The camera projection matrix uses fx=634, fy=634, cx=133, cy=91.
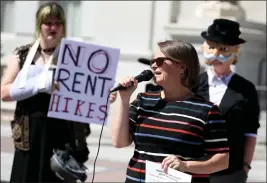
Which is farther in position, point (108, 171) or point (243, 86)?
point (108, 171)

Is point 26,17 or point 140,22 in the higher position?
point 140,22

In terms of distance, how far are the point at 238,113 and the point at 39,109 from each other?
5.32ft

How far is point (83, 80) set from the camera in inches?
195

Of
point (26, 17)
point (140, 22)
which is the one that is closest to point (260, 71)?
point (140, 22)

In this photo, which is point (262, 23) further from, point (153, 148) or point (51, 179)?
point (153, 148)

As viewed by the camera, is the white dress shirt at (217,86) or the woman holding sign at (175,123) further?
the white dress shirt at (217,86)

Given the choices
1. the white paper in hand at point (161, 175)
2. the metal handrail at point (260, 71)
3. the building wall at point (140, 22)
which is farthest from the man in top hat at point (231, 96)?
the metal handrail at point (260, 71)

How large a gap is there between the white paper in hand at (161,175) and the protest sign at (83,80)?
6.22 feet

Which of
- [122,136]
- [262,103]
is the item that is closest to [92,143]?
[262,103]

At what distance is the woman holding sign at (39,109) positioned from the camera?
15.8ft

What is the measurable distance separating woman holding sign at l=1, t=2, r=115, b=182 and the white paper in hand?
6.59 feet

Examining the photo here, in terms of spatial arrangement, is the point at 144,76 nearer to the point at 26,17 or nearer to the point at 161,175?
the point at 161,175

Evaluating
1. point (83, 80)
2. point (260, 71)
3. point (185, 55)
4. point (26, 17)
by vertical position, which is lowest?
point (260, 71)

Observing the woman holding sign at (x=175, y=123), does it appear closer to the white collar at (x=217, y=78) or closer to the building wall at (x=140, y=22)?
the white collar at (x=217, y=78)
